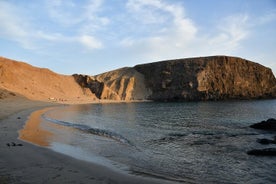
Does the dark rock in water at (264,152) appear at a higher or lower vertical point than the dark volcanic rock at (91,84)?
lower

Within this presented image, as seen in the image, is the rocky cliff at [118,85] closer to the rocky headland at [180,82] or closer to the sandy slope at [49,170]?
the rocky headland at [180,82]

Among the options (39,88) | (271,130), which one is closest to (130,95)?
(39,88)

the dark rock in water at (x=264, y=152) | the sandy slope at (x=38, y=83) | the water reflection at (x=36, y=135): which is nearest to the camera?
the dark rock in water at (x=264, y=152)

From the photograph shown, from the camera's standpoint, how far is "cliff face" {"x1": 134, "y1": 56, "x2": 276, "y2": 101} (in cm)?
10206

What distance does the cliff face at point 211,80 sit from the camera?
102 m

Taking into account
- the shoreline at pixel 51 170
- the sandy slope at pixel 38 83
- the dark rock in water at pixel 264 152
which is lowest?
the dark rock in water at pixel 264 152

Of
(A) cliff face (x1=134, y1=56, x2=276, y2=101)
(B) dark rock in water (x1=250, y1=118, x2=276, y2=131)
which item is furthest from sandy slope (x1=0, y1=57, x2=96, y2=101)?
(B) dark rock in water (x1=250, y1=118, x2=276, y2=131)

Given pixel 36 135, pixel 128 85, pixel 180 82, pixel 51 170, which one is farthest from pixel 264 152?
pixel 128 85

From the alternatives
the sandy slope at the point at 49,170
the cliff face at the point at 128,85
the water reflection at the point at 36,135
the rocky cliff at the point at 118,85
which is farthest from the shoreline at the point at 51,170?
the cliff face at the point at 128,85

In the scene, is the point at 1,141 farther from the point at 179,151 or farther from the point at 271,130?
the point at 271,130

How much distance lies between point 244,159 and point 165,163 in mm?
4079

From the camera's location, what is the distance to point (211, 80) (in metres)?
103

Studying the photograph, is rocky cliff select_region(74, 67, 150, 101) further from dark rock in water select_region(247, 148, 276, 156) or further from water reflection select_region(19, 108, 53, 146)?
dark rock in water select_region(247, 148, 276, 156)

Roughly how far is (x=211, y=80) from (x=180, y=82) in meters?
11.6
